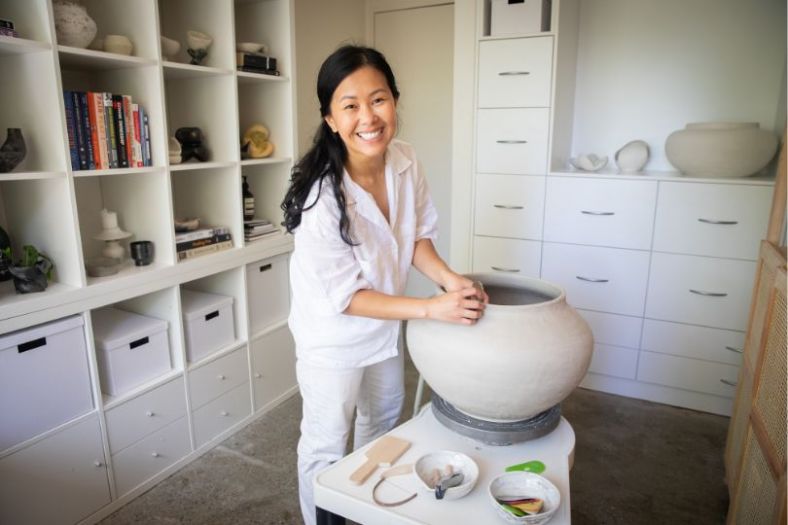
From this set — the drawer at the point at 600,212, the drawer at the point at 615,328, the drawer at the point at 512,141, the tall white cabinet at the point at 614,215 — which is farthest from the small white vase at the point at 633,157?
the drawer at the point at 615,328

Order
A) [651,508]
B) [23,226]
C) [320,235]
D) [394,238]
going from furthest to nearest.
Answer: [651,508] → [23,226] → [394,238] → [320,235]

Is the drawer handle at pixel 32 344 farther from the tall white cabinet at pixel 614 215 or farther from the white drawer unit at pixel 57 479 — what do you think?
the tall white cabinet at pixel 614 215

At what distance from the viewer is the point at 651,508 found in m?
1.89

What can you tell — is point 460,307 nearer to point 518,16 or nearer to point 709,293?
point 709,293

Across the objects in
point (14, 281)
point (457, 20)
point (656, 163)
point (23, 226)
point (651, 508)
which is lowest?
point (651, 508)

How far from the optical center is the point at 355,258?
51.4 inches

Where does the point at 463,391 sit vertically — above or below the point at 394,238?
below

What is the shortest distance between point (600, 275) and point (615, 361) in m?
0.42

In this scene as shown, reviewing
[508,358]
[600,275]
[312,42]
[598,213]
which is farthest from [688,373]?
[312,42]

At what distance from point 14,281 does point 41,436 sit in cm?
46

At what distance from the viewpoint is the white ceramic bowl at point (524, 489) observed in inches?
37.6

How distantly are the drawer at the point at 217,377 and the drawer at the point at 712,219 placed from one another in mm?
1849

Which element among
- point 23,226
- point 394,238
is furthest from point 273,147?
point 394,238

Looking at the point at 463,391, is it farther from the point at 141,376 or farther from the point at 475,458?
the point at 141,376
